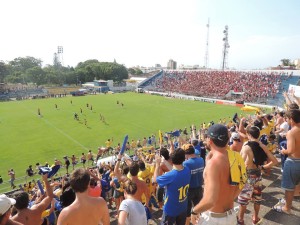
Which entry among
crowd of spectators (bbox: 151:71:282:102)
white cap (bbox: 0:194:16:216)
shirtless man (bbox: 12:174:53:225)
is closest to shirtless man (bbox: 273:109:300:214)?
shirtless man (bbox: 12:174:53:225)

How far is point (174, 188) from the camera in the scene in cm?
432

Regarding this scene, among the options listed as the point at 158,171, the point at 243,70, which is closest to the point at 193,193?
the point at 158,171

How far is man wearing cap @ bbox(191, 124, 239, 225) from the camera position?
296cm

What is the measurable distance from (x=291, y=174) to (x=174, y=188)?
92.4 inches

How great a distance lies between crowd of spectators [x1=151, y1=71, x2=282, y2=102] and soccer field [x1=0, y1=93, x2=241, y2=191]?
38.7ft

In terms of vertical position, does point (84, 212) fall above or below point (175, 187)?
above

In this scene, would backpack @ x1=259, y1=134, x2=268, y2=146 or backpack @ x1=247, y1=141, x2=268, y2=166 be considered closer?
backpack @ x1=247, y1=141, x2=268, y2=166

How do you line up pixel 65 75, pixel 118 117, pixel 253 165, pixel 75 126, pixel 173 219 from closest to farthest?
pixel 173 219, pixel 253 165, pixel 75 126, pixel 118 117, pixel 65 75

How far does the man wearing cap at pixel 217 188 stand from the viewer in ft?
9.70

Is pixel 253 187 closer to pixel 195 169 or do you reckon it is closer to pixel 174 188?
pixel 195 169

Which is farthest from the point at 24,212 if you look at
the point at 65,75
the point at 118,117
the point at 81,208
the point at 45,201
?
the point at 65,75

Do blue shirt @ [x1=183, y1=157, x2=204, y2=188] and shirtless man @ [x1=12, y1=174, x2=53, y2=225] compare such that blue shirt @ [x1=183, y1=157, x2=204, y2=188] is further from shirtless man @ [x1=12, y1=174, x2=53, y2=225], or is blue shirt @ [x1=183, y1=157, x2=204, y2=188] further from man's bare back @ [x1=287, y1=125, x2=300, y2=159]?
shirtless man @ [x1=12, y1=174, x2=53, y2=225]

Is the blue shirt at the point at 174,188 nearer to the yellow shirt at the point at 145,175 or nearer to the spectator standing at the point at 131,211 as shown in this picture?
the spectator standing at the point at 131,211

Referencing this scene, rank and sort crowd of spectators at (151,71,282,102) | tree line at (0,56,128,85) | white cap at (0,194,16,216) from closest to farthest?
1. white cap at (0,194,16,216)
2. crowd of spectators at (151,71,282,102)
3. tree line at (0,56,128,85)
